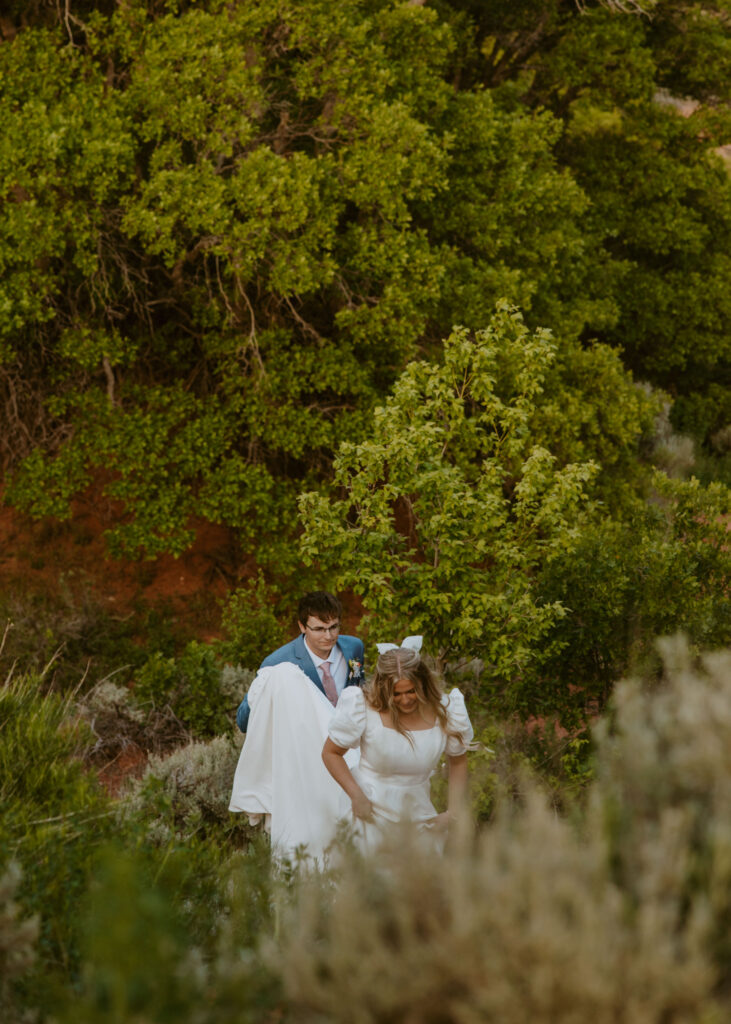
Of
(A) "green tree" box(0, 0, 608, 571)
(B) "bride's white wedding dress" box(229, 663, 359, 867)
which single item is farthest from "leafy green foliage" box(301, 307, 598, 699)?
(A) "green tree" box(0, 0, 608, 571)

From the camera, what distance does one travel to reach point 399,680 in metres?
4.50

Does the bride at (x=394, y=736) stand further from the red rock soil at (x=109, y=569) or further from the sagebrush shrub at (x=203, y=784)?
the red rock soil at (x=109, y=569)

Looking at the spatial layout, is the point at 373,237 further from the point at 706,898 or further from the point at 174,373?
the point at 706,898

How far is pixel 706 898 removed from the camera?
2.55 m

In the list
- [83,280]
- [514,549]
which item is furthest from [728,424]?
[514,549]

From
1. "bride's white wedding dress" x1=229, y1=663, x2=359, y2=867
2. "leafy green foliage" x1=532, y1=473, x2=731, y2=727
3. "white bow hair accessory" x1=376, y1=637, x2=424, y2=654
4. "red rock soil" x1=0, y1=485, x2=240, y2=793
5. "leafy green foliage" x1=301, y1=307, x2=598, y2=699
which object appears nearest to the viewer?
"white bow hair accessory" x1=376, y1=637, x2=424, y2=654

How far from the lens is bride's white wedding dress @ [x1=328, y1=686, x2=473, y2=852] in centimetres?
456

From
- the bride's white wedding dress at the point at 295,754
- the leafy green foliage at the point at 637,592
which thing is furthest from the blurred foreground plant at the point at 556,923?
the leafy green foliage at the point at 637,592

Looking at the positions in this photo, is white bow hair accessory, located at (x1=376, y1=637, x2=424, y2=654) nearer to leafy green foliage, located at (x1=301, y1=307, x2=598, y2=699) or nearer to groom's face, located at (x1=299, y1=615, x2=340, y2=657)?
groom's face, located at (x1=299, y1=615, x2=340, y2=657)

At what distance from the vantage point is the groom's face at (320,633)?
5383 mm

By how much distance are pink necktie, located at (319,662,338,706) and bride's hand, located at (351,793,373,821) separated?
1.00 meters

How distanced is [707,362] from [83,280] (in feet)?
40.5

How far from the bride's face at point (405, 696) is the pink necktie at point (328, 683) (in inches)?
40.1

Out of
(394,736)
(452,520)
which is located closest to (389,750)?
(394,736)
